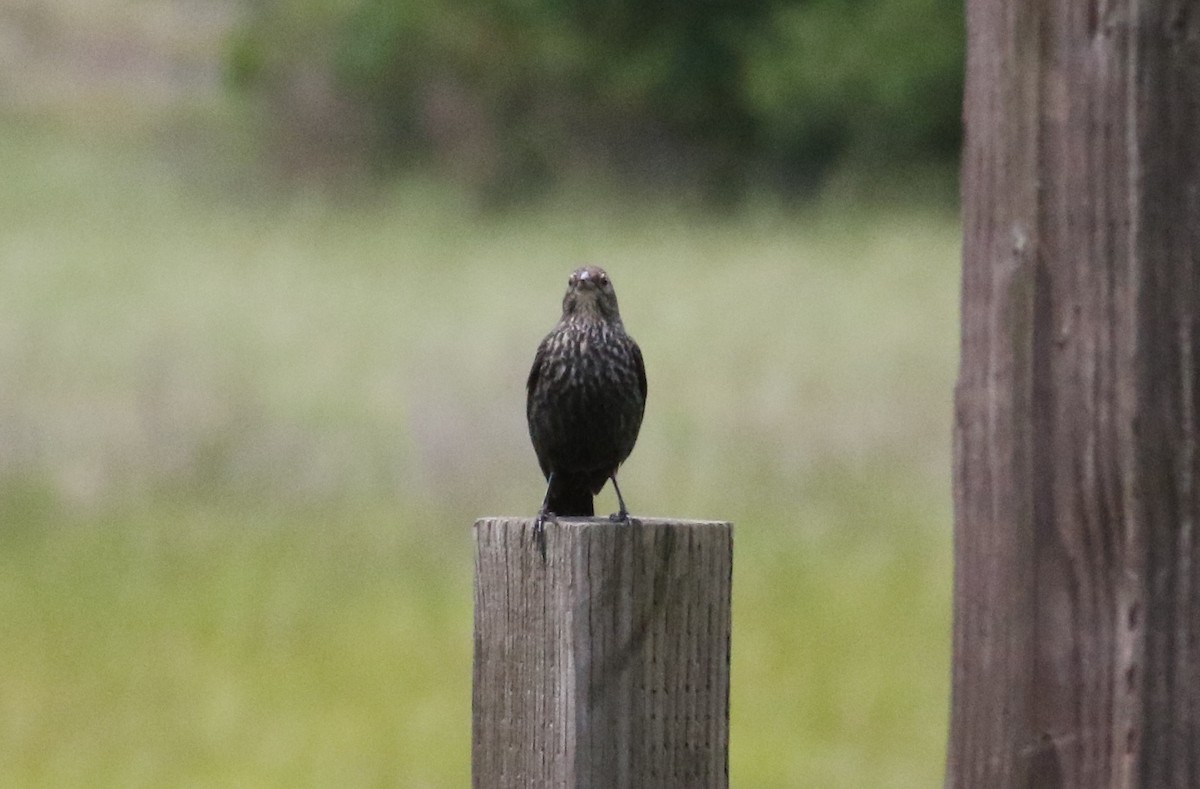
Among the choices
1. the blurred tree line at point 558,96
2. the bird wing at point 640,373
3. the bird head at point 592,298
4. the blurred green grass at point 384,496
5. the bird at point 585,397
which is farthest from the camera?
the blurred tree line at point 558,96

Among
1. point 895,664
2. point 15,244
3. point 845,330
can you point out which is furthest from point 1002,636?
point 15,244

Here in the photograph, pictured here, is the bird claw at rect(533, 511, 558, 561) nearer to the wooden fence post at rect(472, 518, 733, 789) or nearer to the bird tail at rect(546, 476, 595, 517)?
the wooden fence post at rect(472, 518, 733, 789)

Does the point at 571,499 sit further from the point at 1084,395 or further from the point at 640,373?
the point at 1084,395

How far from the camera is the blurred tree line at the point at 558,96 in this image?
19.6 meters

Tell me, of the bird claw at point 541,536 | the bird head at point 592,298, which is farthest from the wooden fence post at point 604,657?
the bird head at point 592,298

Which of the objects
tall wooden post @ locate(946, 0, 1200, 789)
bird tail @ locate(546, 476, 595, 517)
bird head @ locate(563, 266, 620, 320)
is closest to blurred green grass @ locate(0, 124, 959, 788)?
bird tail @ locate(546, 476, 595, 517)

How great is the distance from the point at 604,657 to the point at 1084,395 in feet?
1.32

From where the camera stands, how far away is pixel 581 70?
838 inches

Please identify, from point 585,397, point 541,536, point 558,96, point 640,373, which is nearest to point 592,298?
point 640,373

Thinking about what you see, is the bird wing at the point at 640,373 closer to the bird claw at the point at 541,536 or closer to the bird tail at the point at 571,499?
the bird tail at the point at 571,499

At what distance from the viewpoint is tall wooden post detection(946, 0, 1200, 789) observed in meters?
1.21

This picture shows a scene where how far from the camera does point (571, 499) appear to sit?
3100 millimetres

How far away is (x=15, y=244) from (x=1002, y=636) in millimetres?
14312

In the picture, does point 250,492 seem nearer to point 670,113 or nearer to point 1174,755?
point 1174,755
